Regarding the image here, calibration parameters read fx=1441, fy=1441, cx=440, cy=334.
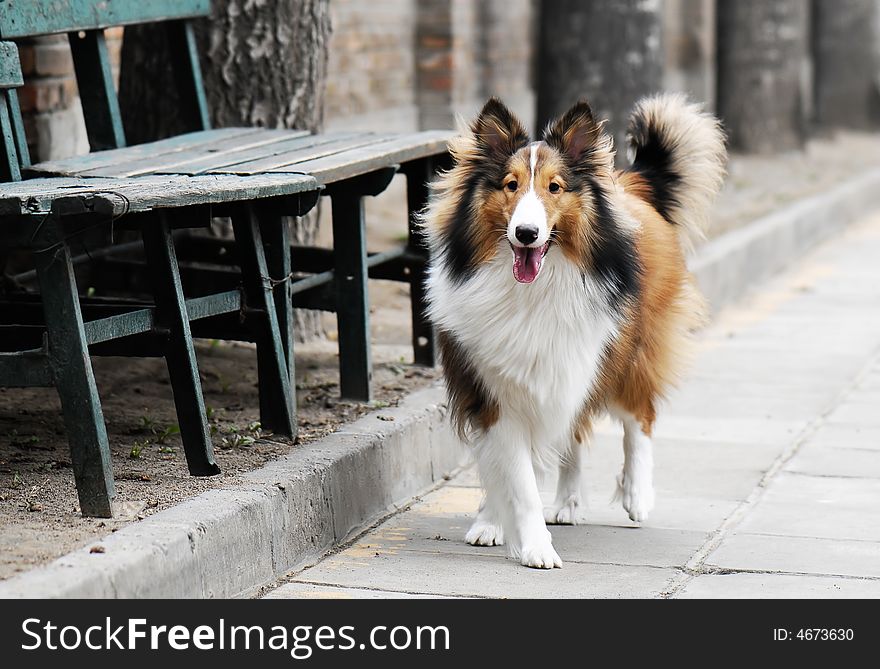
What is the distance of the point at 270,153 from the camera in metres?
5.45

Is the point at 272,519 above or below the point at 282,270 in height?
below

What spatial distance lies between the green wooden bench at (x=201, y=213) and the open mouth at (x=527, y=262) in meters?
0.81

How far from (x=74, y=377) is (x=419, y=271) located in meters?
2.61

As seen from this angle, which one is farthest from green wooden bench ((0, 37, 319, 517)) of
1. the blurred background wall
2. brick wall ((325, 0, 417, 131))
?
brick wall ((325, 0, 417, 131))

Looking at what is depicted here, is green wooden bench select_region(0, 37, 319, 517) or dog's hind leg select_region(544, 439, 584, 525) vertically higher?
green wooden bench select_region(0, 37, 319, 517)

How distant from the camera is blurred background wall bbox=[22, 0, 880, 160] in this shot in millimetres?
9516

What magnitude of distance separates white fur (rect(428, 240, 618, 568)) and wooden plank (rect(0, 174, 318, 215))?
67 centimetres

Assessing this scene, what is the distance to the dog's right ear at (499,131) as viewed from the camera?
4582 millimetres

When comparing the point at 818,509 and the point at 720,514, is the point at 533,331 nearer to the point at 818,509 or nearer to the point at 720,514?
the point at 720,514

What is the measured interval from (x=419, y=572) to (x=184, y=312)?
1.12m

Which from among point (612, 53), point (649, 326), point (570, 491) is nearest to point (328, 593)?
point (570, 491)

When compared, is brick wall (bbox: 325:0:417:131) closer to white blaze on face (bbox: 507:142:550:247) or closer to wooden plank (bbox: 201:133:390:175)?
wooden plank (bbox: 201:133:390:175)
